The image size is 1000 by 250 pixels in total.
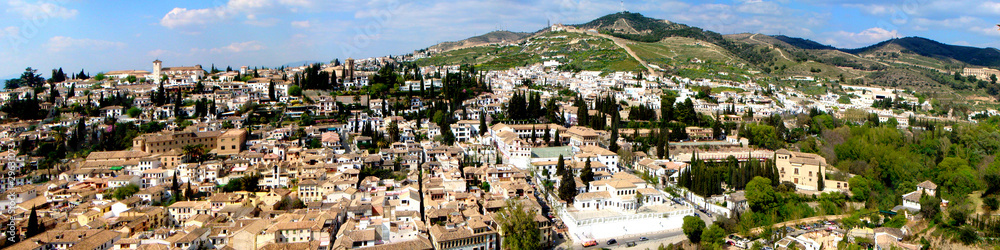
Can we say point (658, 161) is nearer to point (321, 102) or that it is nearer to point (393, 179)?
point (393, 179)

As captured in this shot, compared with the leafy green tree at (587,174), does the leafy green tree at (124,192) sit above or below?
below

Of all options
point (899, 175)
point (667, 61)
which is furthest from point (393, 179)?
point (667, 61)

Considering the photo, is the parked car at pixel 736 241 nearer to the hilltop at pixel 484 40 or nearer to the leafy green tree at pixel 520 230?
the leafy green tree at pixel 520 230

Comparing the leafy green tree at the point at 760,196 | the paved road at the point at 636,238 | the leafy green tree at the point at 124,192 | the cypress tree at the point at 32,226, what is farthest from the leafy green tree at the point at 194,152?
the leafy green tree at the point at 760,196

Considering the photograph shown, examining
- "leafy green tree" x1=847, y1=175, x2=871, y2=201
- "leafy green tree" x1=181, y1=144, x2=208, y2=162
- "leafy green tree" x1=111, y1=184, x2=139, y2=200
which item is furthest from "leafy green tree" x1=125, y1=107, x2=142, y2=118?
"leafy green tree" x1=847, y1=175, x2=871, y2=201

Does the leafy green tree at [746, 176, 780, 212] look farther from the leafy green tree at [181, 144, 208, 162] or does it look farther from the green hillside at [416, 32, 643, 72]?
the green hillside at [416, 32, 643, 72]

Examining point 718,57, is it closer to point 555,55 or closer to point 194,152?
point 555,55
